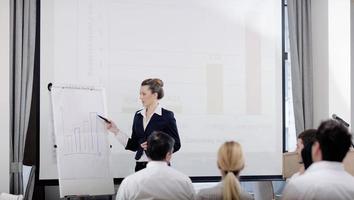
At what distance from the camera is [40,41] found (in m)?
4.42

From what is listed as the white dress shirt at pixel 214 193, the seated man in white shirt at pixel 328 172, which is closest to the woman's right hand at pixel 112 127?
the white dress shirt at pixel 214 193

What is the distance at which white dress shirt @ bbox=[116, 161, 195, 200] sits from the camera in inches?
119

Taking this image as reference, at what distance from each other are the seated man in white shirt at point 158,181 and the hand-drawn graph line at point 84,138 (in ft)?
3.44

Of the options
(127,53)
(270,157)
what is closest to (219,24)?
(127,53)

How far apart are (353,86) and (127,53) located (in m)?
2.65

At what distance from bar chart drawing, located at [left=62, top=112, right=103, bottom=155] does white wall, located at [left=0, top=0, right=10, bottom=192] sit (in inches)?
25.6

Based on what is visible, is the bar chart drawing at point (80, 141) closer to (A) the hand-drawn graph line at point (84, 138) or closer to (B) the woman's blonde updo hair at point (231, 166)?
(A) the hand-drawn graph line at point (84, 138)

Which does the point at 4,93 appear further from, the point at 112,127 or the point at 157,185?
the point at 157,185

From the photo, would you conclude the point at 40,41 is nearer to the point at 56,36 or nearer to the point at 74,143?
the point at 56,36

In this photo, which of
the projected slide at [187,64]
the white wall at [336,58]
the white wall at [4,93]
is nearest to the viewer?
the white wall at [4,93]

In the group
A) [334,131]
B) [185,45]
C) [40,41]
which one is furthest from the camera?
[185,45]

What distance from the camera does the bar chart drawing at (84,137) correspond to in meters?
4.05

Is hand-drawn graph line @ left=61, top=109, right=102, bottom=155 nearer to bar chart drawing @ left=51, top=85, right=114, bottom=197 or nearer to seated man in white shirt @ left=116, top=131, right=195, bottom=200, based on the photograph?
bar chart drawing @ left=51, top=85, right=114, bottom=197

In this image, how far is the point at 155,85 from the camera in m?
4.32
